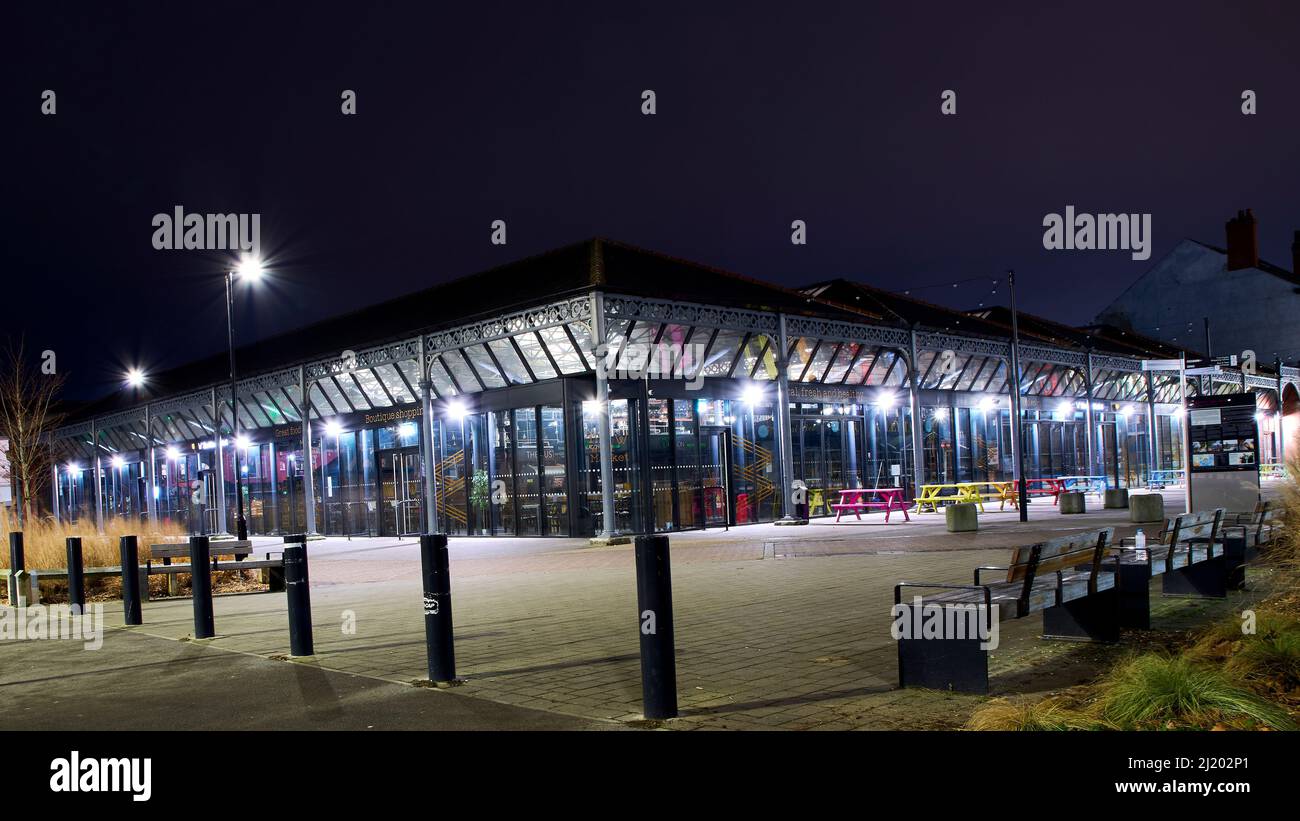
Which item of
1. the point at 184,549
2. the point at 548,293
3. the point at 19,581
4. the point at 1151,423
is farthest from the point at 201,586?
the point at 1151,423

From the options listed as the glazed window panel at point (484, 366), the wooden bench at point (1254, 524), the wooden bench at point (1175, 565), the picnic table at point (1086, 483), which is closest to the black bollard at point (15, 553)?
the glazed window panel at point (484, 366)

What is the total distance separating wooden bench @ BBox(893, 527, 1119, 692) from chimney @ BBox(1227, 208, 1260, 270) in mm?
54231

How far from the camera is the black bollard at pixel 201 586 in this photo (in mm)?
10805

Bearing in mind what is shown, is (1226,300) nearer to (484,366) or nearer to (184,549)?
(484,366)

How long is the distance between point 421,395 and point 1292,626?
84.8ft

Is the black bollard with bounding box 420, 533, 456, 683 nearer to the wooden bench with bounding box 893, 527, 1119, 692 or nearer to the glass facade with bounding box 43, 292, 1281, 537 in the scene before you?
the wooden bench with bounding box 893, 527, 1119, 692

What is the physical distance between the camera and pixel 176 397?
1634 inches

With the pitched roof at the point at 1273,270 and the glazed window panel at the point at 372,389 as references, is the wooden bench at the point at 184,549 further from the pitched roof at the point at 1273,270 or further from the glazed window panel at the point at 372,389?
the pitched roof at the point at 1273,270

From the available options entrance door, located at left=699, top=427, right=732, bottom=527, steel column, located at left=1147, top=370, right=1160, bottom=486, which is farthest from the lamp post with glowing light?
steel column, located at left=1147, top=370, right=1160, bottom=486
